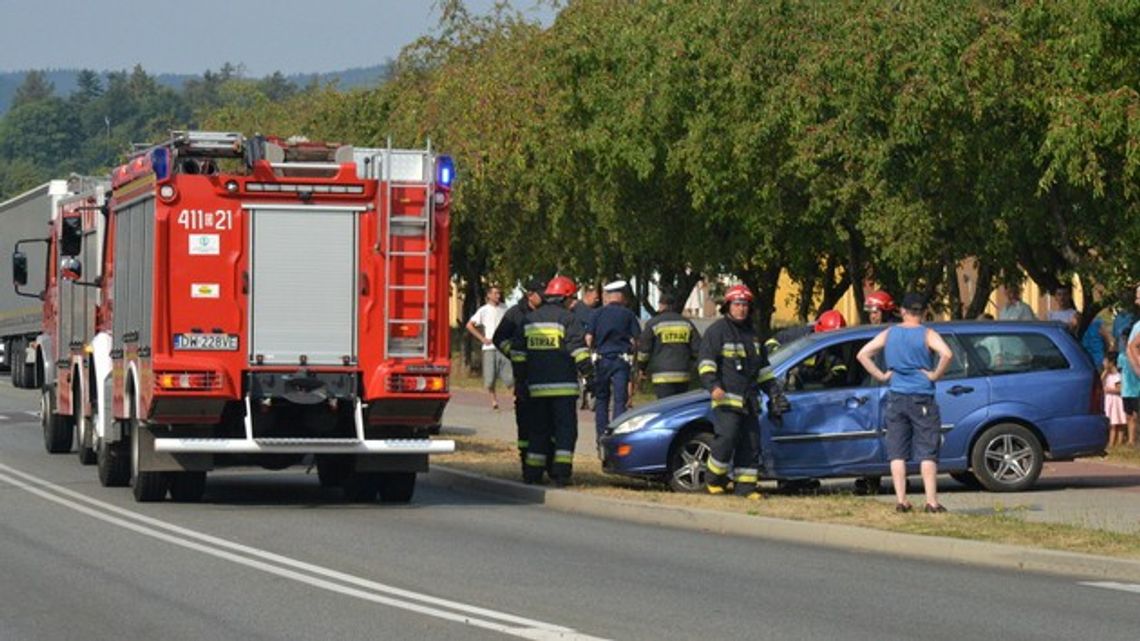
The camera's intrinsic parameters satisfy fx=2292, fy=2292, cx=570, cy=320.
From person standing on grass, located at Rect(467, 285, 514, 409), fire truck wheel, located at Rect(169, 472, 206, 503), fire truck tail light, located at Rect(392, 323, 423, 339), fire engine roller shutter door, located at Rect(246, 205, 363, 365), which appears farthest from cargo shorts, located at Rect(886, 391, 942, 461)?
person standing on grass, located at Rect(467, 285, 514, 409)

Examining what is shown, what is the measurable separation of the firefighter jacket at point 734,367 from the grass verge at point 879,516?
836 mm

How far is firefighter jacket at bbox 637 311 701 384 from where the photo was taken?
22734mm

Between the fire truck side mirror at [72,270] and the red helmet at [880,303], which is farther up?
the fire truck side mirror at [72,270]

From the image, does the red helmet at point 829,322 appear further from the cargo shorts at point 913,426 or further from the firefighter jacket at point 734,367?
the cargo shorts at point 913,426

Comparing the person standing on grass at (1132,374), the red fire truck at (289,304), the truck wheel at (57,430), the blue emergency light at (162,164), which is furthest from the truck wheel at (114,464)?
the person standing on grass at (1132,374)

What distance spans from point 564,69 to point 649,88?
9.88 ft

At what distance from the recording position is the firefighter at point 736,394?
18766mm

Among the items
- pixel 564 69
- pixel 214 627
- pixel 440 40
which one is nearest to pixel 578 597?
pixel 214 627

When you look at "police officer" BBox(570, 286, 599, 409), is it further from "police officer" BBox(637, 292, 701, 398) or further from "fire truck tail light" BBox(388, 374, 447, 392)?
"fire truck tail light" BBox(388, 374, 447, 392)

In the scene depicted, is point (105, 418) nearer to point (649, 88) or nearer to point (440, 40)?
point (649, 88)

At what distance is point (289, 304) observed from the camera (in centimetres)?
1900

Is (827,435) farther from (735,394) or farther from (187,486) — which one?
(187,486)

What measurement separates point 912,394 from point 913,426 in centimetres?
25

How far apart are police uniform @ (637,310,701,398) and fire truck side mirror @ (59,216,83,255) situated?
581 centimetres
